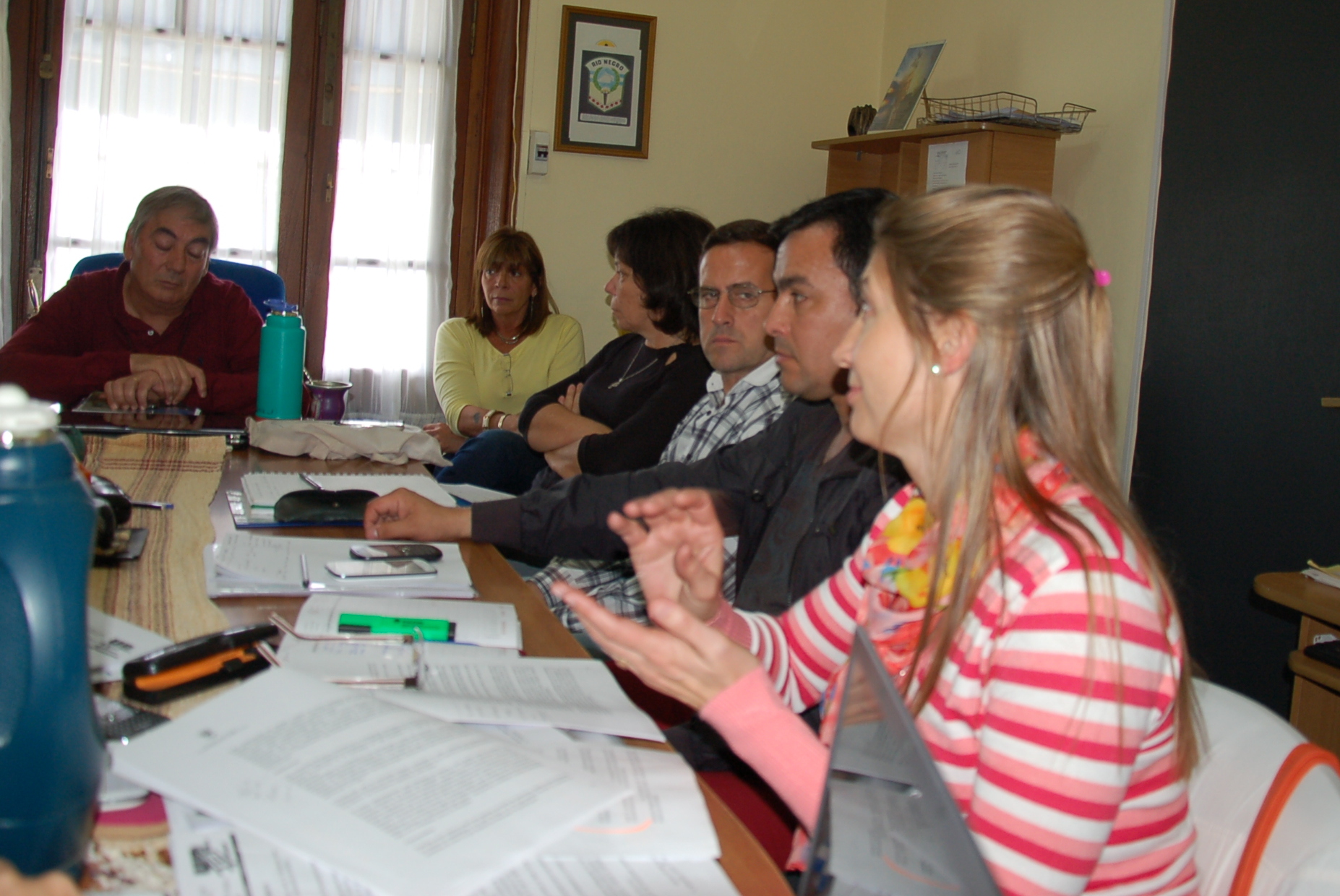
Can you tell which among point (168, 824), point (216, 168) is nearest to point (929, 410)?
point (168, 824)

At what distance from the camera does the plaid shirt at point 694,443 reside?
6.18 ft

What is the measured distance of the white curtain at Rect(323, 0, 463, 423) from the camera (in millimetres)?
3705

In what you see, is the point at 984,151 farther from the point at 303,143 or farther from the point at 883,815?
the point at 883,815

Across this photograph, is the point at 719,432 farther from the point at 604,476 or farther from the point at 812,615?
the point at 812,615

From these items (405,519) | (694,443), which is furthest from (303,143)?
(405,519)

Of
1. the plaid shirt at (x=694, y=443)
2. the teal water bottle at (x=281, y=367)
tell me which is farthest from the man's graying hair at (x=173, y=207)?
the plaid shirt at (x=694, y=443)

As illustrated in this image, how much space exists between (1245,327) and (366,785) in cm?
243

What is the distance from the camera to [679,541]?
1071 mm

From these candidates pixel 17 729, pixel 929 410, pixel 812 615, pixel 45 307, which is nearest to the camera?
pixel 17 729

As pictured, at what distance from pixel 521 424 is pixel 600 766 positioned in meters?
1.90

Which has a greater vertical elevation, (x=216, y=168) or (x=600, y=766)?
(x=216, y=168)

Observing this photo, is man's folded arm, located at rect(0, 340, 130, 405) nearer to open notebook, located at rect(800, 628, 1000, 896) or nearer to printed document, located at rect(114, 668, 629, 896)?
printed document, located at rect(114, 668, 629, 896)

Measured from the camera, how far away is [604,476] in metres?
1.79

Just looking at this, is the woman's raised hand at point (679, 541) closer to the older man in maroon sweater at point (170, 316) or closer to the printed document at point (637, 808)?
the printed document at point (637, 808)
